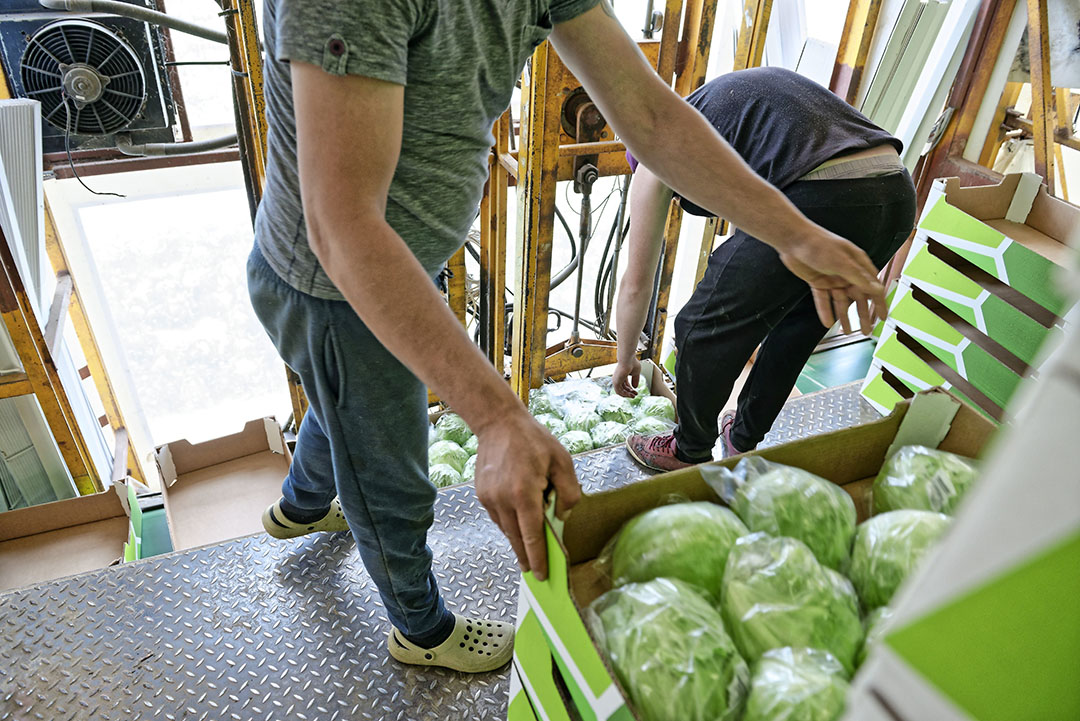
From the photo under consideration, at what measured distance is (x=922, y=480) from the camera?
3.50ft

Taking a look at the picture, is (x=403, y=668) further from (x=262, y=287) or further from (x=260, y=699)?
(x=262, y=287)

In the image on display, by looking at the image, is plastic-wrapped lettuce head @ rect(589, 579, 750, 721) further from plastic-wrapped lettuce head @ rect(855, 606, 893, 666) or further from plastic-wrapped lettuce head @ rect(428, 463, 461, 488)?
plastic-wrapped lettuce head @ rect(428, 463, 461, 488)

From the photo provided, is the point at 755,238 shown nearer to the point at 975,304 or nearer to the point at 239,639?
the point at 975,304

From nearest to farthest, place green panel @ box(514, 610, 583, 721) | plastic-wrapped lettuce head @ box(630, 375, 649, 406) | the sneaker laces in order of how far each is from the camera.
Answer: green panel @ box(514, 610, 583, 721)
the sneaker laces
plastic-wrapped lettuce head @ box(630, 375, 649, 406)

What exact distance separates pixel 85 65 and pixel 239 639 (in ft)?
7.05

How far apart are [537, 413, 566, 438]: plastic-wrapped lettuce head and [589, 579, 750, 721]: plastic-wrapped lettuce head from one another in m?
1.99

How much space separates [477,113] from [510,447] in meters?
0.65

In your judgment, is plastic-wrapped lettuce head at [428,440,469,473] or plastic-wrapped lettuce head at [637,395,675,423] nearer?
plastic-wrapped lettuce head at [428,440,469,473]

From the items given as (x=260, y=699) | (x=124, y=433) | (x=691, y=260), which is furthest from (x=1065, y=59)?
(x=124, y=433)

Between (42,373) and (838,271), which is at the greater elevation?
(838,271)

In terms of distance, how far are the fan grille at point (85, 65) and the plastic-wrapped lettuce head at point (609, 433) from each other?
2273 millimetres

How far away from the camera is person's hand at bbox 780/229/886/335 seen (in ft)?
4.37

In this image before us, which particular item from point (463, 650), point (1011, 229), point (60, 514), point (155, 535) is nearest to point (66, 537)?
point (60, 514)

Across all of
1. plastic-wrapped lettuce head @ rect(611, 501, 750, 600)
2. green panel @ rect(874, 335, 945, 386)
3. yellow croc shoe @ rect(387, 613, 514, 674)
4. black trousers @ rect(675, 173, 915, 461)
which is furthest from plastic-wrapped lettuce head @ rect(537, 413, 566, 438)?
plastic-wrapped lettuce head @ rect(611, 501, 750, 600)
